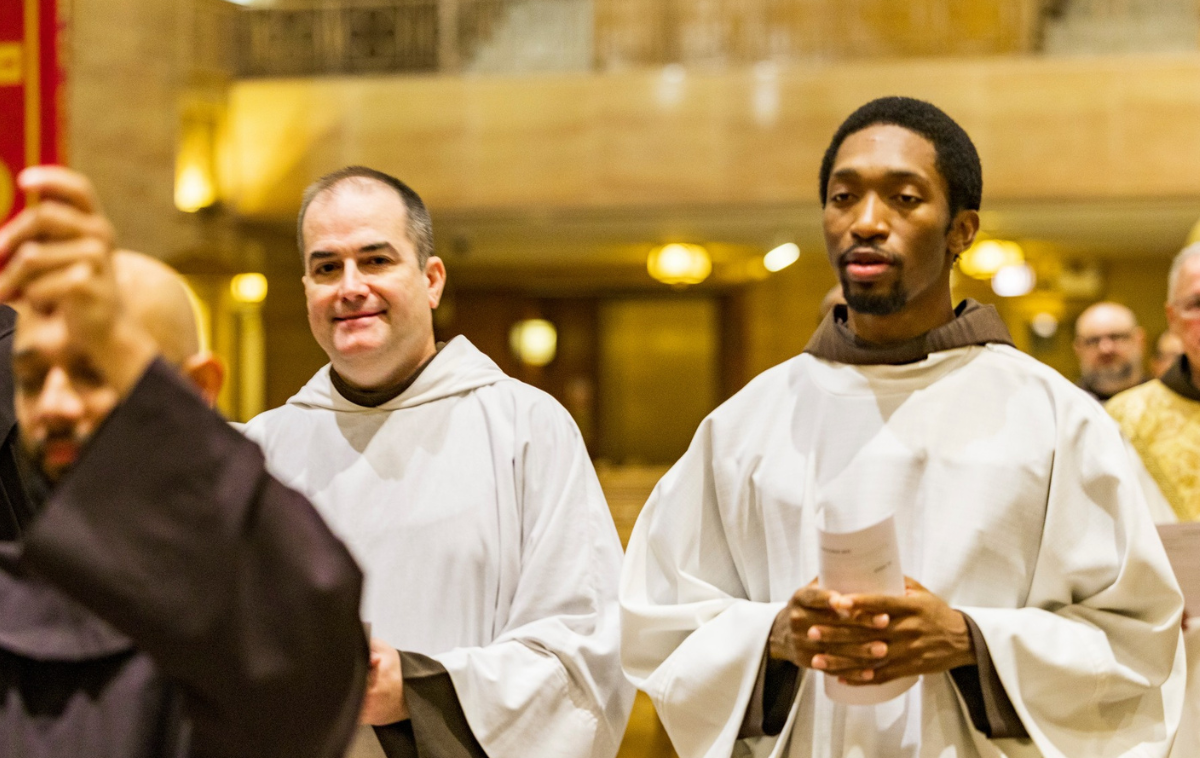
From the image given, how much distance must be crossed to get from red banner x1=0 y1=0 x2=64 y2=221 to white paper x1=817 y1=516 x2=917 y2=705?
3123 mm

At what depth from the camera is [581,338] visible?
16.2m

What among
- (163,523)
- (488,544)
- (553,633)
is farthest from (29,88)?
(163,523)

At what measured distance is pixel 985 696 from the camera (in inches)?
84.1

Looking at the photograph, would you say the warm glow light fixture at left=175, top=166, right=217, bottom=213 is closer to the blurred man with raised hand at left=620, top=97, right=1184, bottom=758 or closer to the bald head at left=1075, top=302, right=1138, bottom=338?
the bald head at left=1075, top=302, right=1138, bottom=338

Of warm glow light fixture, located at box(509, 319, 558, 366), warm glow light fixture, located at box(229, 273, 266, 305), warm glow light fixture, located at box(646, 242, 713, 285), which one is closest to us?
warm glow light fixture, located at box(646, 242, 713, 285)

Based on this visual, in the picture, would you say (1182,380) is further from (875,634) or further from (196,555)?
(196,555)

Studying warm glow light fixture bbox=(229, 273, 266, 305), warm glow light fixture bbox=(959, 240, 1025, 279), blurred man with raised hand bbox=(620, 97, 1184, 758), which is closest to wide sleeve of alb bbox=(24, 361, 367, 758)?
blurred man with raised hand bbox=(620, 97, 1184, 758)

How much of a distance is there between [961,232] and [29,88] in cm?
309

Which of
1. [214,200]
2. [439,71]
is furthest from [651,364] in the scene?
[214,200]

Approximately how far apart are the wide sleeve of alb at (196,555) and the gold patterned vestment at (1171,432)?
3493mm

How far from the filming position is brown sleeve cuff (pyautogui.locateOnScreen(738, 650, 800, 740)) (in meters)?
2.29

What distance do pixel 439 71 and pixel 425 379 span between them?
33.5ft

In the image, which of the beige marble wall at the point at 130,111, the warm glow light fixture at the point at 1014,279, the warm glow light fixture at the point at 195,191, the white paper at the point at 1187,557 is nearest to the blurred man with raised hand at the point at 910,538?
the white paper at the point at 1187,557

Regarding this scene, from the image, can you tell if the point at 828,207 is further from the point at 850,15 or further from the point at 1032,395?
the point at 850,15
